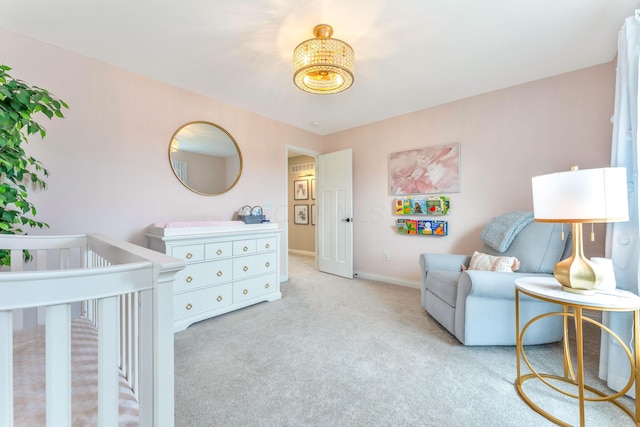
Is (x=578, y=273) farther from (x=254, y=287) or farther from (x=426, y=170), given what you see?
(x=254, y=287)

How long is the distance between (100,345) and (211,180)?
2528 mm

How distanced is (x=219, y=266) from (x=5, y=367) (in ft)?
6.39

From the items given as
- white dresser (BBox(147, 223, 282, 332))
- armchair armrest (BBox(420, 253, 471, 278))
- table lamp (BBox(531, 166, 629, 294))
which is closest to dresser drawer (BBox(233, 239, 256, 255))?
white dresser (BBox(147, 223, 282, 332))

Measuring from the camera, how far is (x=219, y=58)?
214cm

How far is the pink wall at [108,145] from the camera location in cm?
196

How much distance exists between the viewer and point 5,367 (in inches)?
21.2

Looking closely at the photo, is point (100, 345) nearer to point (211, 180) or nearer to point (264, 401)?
point (264, 401)

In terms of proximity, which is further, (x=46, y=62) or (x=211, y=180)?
(x=211, y=180)

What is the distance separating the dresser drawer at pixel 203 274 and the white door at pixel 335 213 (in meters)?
1.85

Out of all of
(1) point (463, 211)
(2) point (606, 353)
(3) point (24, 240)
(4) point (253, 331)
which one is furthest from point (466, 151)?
(3) point (24, 240)

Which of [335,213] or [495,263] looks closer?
[495,263]

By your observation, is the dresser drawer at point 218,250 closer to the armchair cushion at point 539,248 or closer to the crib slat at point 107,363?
the crib slat at point 107,363

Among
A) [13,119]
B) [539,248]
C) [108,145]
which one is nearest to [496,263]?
[539,248]

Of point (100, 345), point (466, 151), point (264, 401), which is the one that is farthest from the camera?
point (466, 151)
